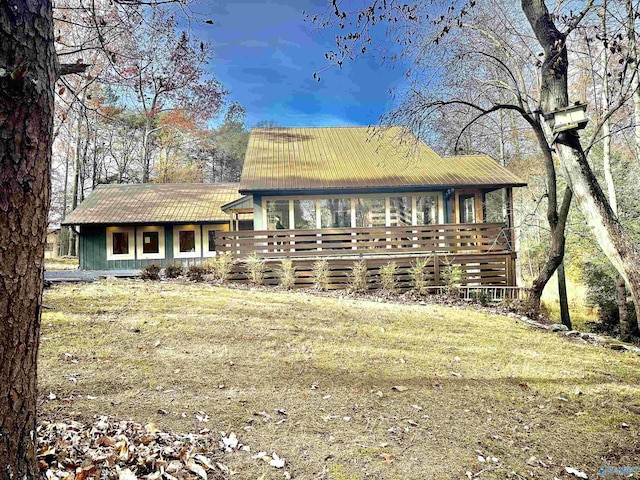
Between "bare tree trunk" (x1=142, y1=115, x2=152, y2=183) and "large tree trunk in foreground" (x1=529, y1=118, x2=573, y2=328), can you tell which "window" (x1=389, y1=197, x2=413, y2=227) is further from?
"bare tree trunk" (x1=142, y1=115, x2=152, y2=183)

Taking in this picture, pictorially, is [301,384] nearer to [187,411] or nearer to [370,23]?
[187,411]

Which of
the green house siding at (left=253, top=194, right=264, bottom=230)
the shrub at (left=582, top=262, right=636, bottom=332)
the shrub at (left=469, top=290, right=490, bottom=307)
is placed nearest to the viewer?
the shrub at (left=469, top=290, right=490, bottom=307)

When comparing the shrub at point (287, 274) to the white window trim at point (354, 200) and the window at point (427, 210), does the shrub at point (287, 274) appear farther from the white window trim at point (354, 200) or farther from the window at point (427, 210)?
the window at point (427, 210)

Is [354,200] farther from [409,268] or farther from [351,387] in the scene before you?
[351,387]

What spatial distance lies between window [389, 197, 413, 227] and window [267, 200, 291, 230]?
3829 millimetres

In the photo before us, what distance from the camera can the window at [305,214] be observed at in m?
13.8

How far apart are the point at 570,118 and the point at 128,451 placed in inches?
219

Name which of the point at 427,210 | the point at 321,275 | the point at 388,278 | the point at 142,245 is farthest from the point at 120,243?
the point at 427,210

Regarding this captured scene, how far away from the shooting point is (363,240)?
12.6m

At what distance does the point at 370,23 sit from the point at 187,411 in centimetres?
476

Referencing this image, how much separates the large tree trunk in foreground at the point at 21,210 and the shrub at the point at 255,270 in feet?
31.4

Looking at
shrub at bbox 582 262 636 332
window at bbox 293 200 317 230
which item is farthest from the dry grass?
window at bbox 293 200 317 230

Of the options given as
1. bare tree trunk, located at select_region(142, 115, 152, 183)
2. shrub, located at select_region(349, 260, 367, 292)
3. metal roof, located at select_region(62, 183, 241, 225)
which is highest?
bare tree trunk, located at select_region(142, 115, 152, 183)

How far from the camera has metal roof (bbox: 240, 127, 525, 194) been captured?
1331 centimetres
